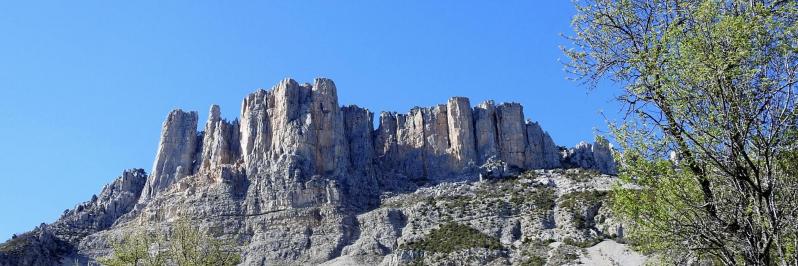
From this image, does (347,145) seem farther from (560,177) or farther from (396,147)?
(560,177)

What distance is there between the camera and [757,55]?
595 inches

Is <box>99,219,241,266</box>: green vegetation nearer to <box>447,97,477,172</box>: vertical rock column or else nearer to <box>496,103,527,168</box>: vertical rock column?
<box>447,97,477,172</box>: vertical rock column

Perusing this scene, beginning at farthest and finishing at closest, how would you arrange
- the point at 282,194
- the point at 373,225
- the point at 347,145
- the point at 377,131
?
1. the point at 377,131
2. the point at 347,145
3. the point at 282,194
4. the point at 373,225

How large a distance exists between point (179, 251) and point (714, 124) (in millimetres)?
26934

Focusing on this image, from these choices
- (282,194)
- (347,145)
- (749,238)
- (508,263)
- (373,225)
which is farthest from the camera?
(347,145)

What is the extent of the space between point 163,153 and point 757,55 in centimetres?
13603

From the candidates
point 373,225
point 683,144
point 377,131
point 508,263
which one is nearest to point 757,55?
point 683,144

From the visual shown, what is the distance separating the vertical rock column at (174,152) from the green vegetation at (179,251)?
97.5 m

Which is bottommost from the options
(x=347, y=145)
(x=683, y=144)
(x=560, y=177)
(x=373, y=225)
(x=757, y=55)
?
(x=683, y=144)

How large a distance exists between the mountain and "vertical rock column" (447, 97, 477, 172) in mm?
234

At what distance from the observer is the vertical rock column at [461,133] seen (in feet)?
452

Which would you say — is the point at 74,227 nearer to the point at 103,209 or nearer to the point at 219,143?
the point at 103,209

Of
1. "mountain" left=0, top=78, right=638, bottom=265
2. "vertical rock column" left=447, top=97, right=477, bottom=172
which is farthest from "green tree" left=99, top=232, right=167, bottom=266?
"vertical rock column" left=447, top=97, right=477, bottom=172

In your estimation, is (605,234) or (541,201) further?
(541,201)
